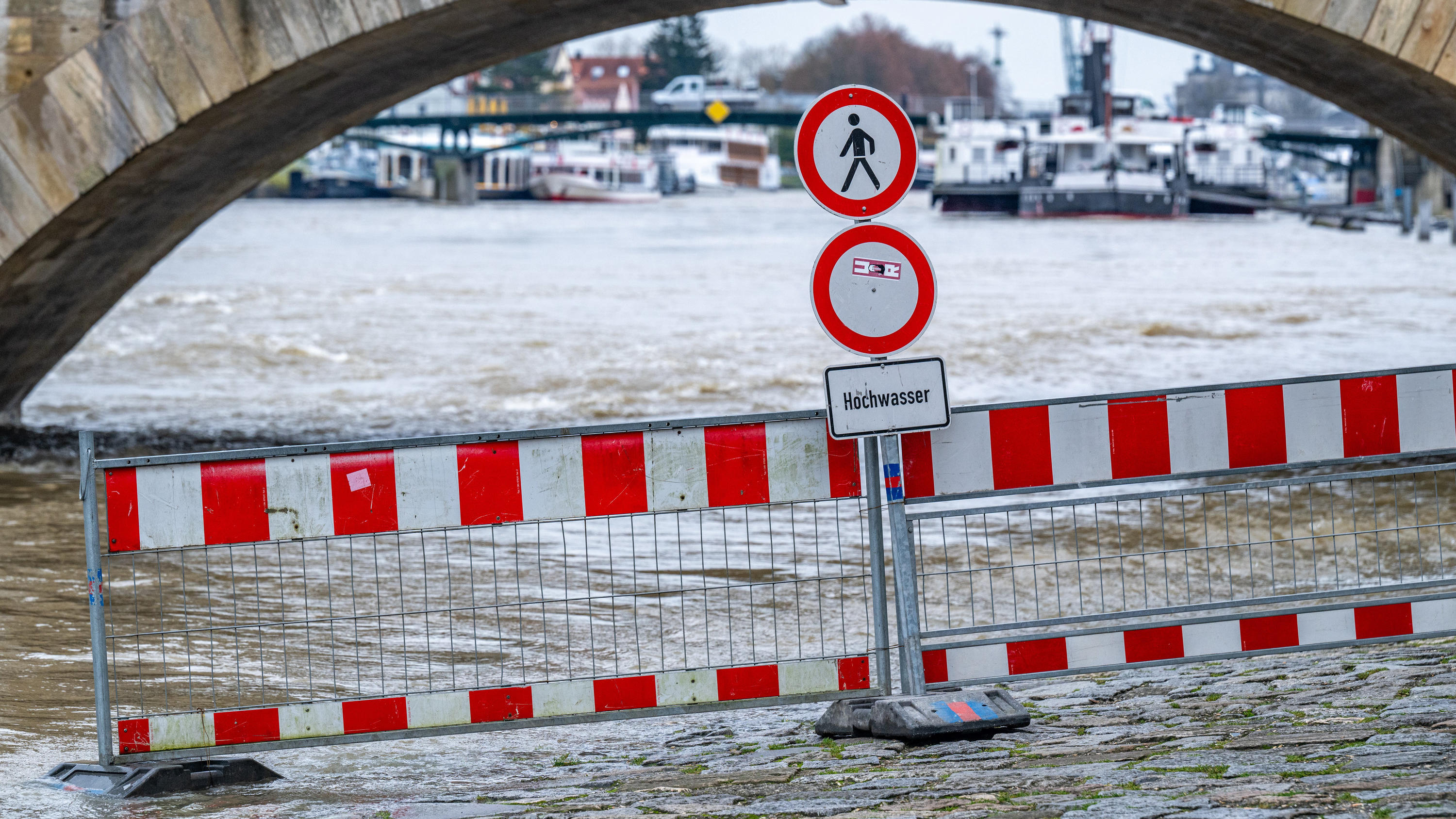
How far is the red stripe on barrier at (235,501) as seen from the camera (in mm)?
4570

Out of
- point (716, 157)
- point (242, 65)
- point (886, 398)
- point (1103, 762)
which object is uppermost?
point (716, 157)

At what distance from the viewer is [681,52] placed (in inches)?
4808

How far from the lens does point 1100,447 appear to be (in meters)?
4.98

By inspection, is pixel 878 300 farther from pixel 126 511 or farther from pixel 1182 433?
pixel 126 511

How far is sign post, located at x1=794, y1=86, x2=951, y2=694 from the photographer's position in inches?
187

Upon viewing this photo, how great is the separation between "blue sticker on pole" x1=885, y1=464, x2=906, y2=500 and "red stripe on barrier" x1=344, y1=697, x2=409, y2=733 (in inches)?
60.5

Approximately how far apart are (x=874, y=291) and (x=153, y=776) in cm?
248

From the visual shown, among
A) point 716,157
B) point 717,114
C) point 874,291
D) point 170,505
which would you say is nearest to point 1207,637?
point 874,291

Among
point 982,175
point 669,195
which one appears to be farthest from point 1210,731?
point 669,195

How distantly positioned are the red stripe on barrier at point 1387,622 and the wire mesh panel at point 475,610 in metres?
1.57

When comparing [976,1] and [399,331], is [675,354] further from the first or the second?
[976,1]

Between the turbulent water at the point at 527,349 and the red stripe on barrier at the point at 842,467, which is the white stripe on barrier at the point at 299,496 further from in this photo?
the red stripe on barrier at the point at 842,467

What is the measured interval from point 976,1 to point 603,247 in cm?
3920

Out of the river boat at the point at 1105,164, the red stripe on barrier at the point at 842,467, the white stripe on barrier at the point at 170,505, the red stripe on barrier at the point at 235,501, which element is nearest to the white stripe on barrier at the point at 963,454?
the red stripe on barrier at the point at 842,467
